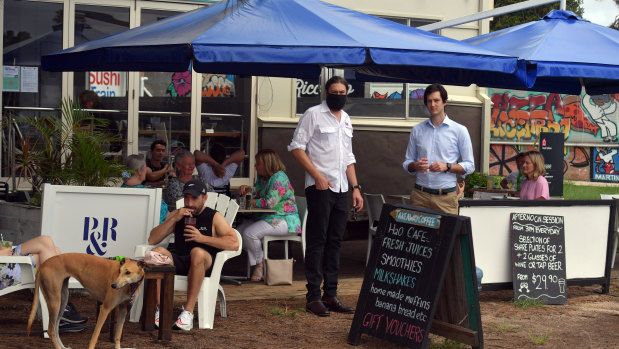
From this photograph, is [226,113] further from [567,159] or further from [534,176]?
[567,159]

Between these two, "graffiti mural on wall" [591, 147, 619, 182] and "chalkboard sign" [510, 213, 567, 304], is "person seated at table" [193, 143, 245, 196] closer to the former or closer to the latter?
"chalkboard sign" [510, 213, 567, 304]

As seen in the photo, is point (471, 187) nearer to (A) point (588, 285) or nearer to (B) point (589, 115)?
(A) point (588, 285)

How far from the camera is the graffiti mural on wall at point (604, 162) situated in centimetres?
3553

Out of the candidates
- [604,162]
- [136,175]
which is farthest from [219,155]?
[604,162]

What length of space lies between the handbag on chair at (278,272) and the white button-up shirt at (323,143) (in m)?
1.63

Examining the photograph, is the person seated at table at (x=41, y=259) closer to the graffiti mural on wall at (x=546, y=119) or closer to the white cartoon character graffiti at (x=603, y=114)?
the graffiti mural on wall at (x=546, y=119)

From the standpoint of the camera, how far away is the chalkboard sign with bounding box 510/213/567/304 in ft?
26.0

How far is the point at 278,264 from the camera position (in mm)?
8445

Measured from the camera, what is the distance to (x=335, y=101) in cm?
698

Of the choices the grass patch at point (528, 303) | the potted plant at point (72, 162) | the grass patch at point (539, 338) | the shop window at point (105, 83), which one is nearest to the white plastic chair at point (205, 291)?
the potted plant at point (72, 162)

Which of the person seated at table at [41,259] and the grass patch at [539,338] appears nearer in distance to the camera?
the person seated at table at [41,259]

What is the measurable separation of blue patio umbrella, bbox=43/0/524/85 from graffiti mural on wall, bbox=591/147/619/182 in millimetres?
28859

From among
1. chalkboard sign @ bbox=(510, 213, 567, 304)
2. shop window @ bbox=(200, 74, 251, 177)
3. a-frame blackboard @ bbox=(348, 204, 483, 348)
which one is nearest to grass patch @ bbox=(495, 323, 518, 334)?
a-frame blackboard @ bbox=(348, 204, 483, 348)

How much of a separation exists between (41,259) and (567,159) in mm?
31681
